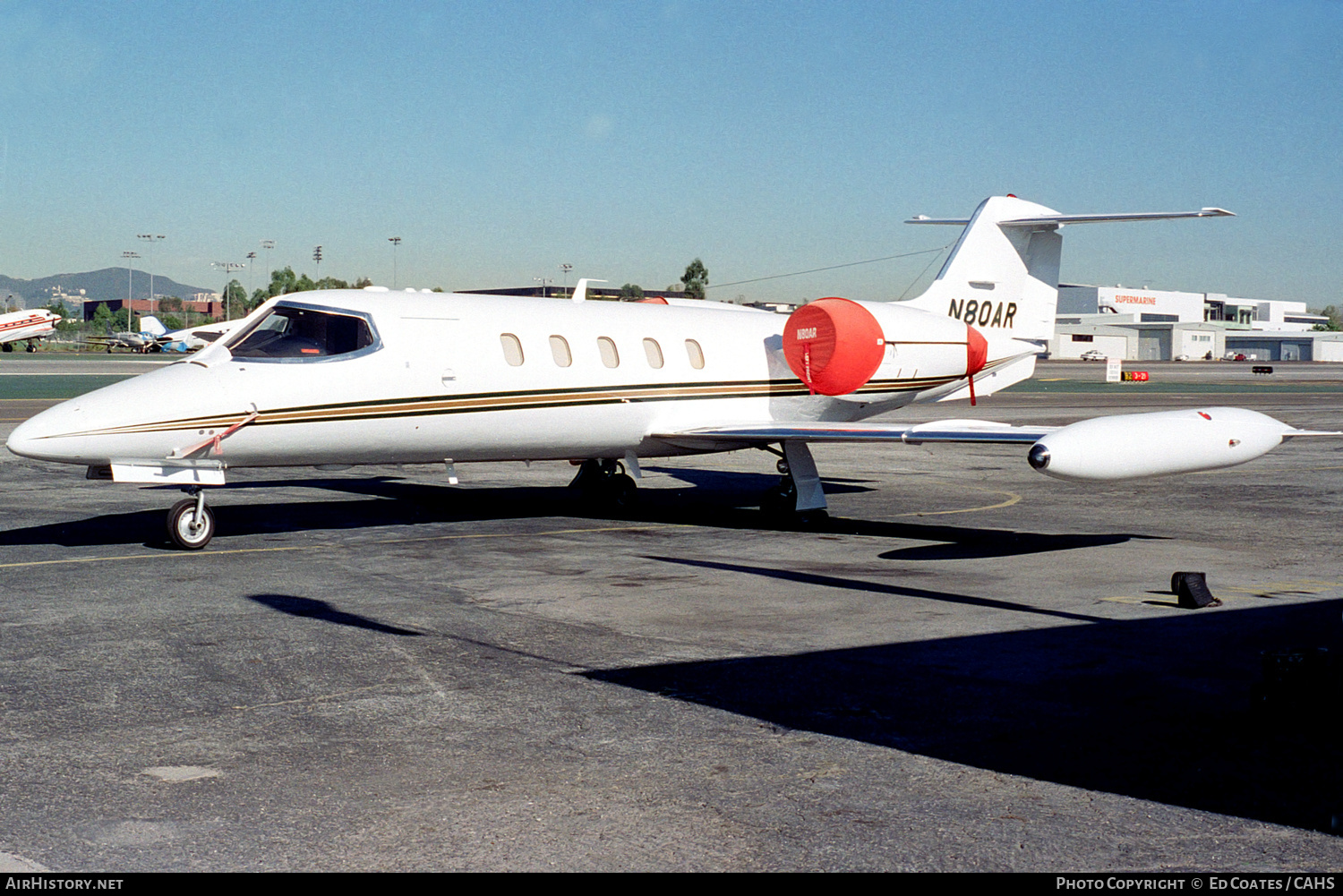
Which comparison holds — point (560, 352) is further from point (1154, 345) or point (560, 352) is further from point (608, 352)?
point (1154, 345)

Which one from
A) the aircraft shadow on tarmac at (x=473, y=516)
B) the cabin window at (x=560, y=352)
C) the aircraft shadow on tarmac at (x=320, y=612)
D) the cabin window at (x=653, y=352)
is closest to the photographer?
the aircraft shadow on tarmac at (x=320, y=612)

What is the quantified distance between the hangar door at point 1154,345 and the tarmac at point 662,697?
15726 centimetres

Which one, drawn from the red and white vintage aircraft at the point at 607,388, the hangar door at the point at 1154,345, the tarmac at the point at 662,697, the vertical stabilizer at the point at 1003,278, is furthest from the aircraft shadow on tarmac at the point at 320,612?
the hangar door at the point at 1154,345

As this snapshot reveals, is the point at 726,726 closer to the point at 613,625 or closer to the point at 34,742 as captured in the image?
the point at 613,625

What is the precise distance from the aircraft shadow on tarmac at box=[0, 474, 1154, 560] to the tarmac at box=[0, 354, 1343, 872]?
6.4 inches

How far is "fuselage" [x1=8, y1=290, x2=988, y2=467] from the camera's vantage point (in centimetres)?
1411

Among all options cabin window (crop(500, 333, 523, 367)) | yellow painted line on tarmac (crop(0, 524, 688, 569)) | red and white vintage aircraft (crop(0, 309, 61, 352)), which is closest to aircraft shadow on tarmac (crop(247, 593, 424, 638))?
yellow painted line on tarmac (crop(0, 524, 688, 569))

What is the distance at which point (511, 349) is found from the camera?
16.6 meters

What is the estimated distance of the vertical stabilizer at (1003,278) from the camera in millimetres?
21422

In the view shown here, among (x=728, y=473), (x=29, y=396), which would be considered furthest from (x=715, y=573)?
(x=29, y=396)

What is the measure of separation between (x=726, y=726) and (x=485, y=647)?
2.79 m

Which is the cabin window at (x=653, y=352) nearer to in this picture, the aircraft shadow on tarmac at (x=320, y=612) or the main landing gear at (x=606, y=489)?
the main landing gear at (x=606, y=489)

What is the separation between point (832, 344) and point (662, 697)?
36.3ft

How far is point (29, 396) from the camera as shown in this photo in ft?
150
